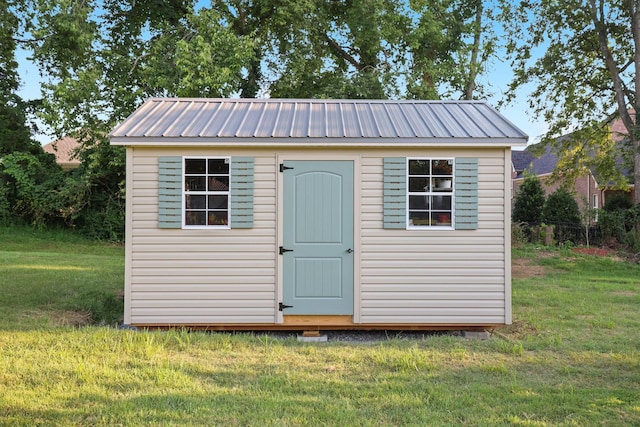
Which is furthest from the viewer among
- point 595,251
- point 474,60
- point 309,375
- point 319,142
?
point 474,60

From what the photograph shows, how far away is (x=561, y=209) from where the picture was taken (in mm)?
18531

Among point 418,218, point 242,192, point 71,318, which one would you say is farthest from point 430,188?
point 71,318

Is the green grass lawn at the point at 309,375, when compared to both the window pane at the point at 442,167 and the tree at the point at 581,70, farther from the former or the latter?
the tree at the point at 581,70

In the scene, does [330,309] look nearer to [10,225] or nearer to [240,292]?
[240,292]

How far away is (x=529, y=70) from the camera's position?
21031 millimetres

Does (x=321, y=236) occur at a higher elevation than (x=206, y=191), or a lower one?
lower

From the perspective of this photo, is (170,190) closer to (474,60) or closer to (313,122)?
(313,122)

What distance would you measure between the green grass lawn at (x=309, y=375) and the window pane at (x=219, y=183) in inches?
71.3

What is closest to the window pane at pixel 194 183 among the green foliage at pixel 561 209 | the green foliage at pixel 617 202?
the green foliage at pixel 561 209

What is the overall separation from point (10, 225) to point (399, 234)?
15836 millimetres

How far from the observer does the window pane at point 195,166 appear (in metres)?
7.08

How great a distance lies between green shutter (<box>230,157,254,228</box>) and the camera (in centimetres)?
705

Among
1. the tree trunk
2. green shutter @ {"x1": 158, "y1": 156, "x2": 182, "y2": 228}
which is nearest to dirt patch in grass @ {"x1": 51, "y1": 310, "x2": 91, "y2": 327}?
green shutter @ {"x1": 158, "y1": 156, "x2": 182, "y2": 228}

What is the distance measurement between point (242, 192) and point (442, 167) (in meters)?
2.51
